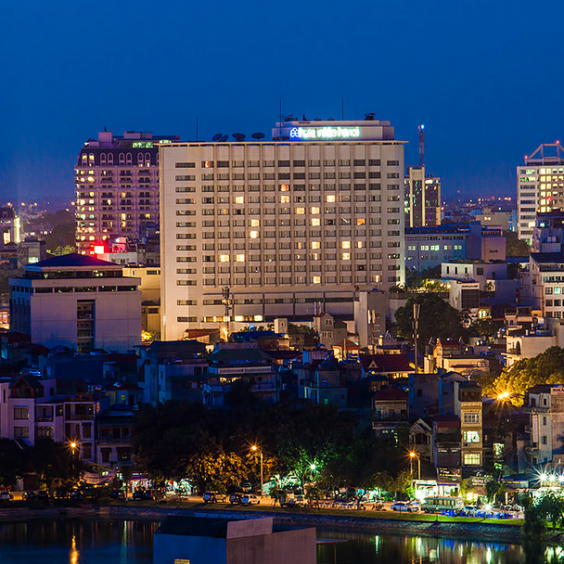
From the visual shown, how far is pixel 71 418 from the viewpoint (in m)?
53.6

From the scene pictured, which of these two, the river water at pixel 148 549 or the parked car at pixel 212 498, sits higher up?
the parked car at pixel 212 498

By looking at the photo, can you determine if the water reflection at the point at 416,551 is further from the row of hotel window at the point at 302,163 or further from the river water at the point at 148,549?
the row of hotel window at the point at 302,163

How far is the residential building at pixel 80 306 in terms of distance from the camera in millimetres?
83688

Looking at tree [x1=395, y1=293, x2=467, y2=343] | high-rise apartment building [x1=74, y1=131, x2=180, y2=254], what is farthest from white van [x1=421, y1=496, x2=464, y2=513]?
high-rise apartment building [x1=74, y1=131, x2=180, y2=254]

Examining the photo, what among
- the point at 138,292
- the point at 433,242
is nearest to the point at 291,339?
the point at 138,292

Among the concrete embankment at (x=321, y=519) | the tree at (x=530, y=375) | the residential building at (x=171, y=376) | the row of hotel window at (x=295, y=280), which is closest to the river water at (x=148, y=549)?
the concrete embankment at (x=321, y=519)

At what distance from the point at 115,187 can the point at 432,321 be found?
80140mm

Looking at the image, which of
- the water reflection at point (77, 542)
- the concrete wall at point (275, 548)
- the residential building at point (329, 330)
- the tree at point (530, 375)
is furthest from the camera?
the residential building at point (329, 330)

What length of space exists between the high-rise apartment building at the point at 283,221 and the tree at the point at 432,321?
1268cm

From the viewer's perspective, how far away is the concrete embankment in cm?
4503

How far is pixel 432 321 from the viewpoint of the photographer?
259 feet

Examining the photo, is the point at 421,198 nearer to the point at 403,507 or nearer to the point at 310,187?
the point at 310,187

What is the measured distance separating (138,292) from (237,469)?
123 feet

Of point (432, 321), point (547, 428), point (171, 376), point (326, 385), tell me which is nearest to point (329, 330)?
point (432, 321)
